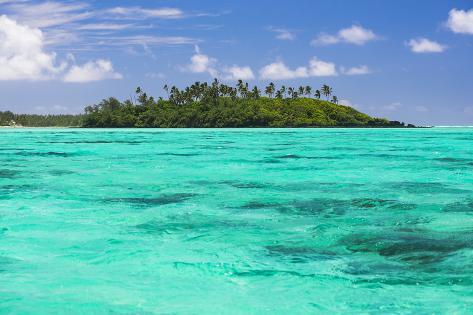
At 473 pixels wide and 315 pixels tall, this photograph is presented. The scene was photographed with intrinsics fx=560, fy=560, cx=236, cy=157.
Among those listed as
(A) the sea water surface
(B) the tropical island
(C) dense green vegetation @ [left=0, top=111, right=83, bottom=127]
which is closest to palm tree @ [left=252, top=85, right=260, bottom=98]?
(B) the tropical island

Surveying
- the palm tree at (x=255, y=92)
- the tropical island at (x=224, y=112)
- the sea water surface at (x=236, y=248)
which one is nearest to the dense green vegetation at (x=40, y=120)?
the tropical island at (x=224, y=112)

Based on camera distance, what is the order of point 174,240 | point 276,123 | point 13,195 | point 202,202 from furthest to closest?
point 276,123, point 13,195, point 202,202, point 174,240

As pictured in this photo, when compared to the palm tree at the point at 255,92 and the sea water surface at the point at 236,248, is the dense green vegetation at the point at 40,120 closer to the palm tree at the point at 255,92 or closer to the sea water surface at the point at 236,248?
the palm tree at the point at 255,92

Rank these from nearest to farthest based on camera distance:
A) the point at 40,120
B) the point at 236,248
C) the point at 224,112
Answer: the point at 236,248 < the point at 224,112 < the point at 40,120

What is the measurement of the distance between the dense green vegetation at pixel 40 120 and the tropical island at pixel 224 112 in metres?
1.15

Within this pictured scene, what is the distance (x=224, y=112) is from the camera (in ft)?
465

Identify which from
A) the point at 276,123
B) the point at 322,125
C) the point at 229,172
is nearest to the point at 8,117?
the point at 276,123

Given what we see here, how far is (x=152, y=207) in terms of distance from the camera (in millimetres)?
12508

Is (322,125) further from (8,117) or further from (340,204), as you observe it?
(340,204)

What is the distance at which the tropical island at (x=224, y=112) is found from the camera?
143 m

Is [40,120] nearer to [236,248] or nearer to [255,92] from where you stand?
[255,92]

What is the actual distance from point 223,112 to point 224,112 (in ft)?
0.83

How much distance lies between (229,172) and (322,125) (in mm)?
129208

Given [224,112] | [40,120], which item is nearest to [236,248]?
[224,112]
